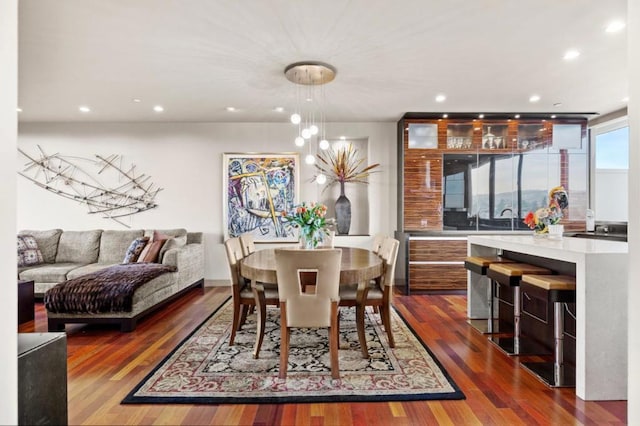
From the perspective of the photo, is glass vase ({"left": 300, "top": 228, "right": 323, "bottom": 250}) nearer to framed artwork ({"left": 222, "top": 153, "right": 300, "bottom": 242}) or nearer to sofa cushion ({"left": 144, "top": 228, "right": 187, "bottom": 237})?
framed artwork ({"left": 222, "top": 153, "right": 300, "bottom": 242})

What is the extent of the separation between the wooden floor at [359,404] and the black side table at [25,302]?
3.05 ft

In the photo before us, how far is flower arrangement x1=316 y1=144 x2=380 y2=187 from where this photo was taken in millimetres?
5430

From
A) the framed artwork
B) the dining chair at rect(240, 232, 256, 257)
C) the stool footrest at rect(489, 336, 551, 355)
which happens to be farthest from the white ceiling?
the stool footrest at rect(489, 336, 551, 355)

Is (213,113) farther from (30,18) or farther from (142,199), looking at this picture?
(30,18)

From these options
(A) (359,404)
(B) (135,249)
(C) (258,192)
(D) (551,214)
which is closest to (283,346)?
(A) (359,404)

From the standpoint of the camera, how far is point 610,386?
2.11m

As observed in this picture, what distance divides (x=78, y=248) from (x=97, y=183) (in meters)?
1.11

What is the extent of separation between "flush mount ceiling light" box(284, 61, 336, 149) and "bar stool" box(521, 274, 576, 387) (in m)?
2.30

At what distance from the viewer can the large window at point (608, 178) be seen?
5059 millimetres

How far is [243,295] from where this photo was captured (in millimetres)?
2975

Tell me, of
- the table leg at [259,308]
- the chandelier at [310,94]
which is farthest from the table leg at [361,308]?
the chandelier at [310,94]

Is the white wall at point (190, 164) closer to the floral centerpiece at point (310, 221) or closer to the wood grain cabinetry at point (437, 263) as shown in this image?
the wood grain cabinetry at point (437, 263)

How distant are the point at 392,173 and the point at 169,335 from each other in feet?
12.7

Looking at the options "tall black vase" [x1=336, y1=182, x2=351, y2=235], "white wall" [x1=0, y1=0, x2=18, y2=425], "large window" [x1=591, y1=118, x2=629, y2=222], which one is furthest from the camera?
"tall black vase" [x1=336, y1=182, x2=351, y2=235]
